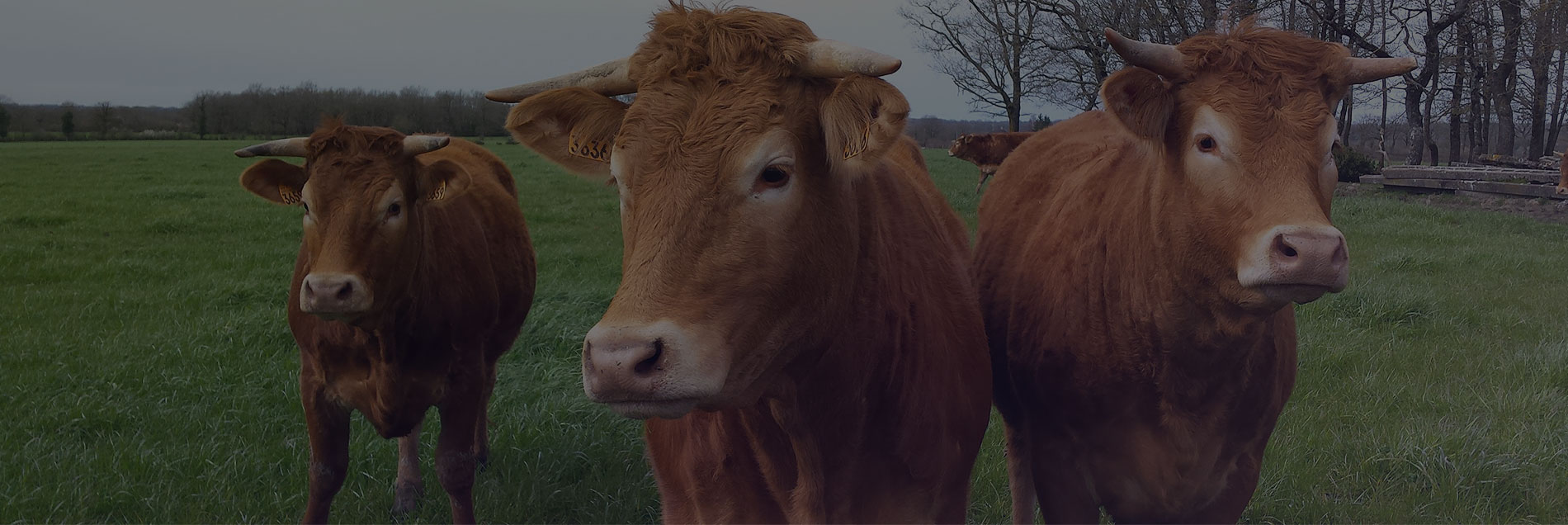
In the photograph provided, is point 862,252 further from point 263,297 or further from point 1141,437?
point 263,297

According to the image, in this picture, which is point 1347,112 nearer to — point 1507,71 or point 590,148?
point 1507,71

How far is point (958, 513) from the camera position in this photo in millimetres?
2557

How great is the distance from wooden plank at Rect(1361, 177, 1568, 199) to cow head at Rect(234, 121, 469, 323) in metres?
17.4

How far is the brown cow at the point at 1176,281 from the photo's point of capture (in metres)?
2.31

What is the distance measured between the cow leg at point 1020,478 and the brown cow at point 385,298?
7.62 ft

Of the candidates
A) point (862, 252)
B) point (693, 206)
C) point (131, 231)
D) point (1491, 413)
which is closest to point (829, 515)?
point (862, 252)

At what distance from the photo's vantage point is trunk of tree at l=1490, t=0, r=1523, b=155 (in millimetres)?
20859

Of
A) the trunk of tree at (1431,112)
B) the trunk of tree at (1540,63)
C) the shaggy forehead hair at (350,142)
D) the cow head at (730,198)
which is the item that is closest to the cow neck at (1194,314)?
the cow head at (730,198)

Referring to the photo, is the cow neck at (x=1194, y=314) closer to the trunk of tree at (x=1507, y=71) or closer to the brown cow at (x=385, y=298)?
the brown cow at (x=385, y=298)

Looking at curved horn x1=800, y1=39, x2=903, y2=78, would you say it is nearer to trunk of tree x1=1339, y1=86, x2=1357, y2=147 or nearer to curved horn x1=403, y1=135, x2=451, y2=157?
curved horn x1=403, y1=135, x2=451, y2=157

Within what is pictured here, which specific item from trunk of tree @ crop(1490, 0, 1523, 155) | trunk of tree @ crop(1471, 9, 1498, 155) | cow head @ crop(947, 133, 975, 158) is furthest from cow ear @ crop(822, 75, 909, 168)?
trunk of tree @ crop(1471, 9, 1498, 155)

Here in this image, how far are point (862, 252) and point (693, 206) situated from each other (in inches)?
25.0

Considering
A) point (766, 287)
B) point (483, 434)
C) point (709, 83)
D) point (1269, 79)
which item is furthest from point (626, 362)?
point (483, 434)

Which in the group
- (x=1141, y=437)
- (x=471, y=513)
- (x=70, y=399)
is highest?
(x=1141, y=437)
